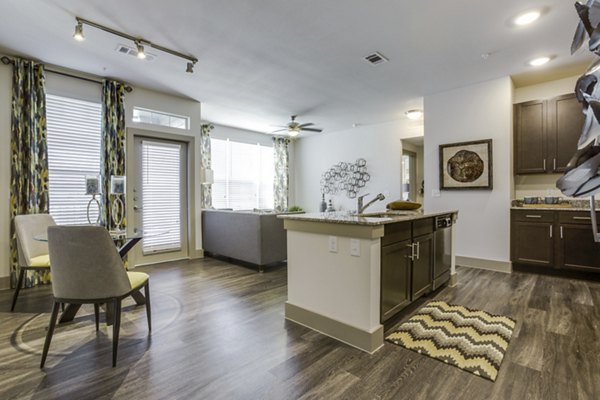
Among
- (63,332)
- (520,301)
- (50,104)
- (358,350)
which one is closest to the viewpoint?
(358,350)

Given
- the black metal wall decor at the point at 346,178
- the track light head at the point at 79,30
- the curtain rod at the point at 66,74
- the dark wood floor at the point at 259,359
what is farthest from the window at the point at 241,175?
the dark wood floor at the point at 259,359

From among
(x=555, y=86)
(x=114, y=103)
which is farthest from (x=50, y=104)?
(x=555, y=86)

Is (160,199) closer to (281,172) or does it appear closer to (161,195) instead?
(161,195)

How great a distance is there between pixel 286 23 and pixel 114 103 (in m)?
3.06

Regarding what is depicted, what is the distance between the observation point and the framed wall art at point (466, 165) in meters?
4.47

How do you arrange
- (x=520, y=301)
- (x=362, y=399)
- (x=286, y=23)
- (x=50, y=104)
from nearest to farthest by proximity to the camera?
(x=362, y=399)
(x=286, y=23)
(x=520, y=301)
(x=50, y=104)

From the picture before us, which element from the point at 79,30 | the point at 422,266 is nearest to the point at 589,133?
the point at 422,266

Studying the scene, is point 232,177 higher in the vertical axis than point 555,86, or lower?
lower

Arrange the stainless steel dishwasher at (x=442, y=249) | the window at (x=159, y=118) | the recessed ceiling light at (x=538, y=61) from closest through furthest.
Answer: the stainless steel dishwasher at (x=442, y=249)
the recessed ceiling light at (x=538, y=61)
the window at (x=159, y=118)

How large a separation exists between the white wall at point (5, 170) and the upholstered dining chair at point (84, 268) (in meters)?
2.54

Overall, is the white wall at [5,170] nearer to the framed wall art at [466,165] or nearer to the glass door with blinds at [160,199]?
the glass door with blinds at [160,199]

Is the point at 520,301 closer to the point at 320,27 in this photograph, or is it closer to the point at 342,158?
the point at 320,27

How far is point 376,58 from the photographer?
147 inches

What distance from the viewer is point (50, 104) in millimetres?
4051
